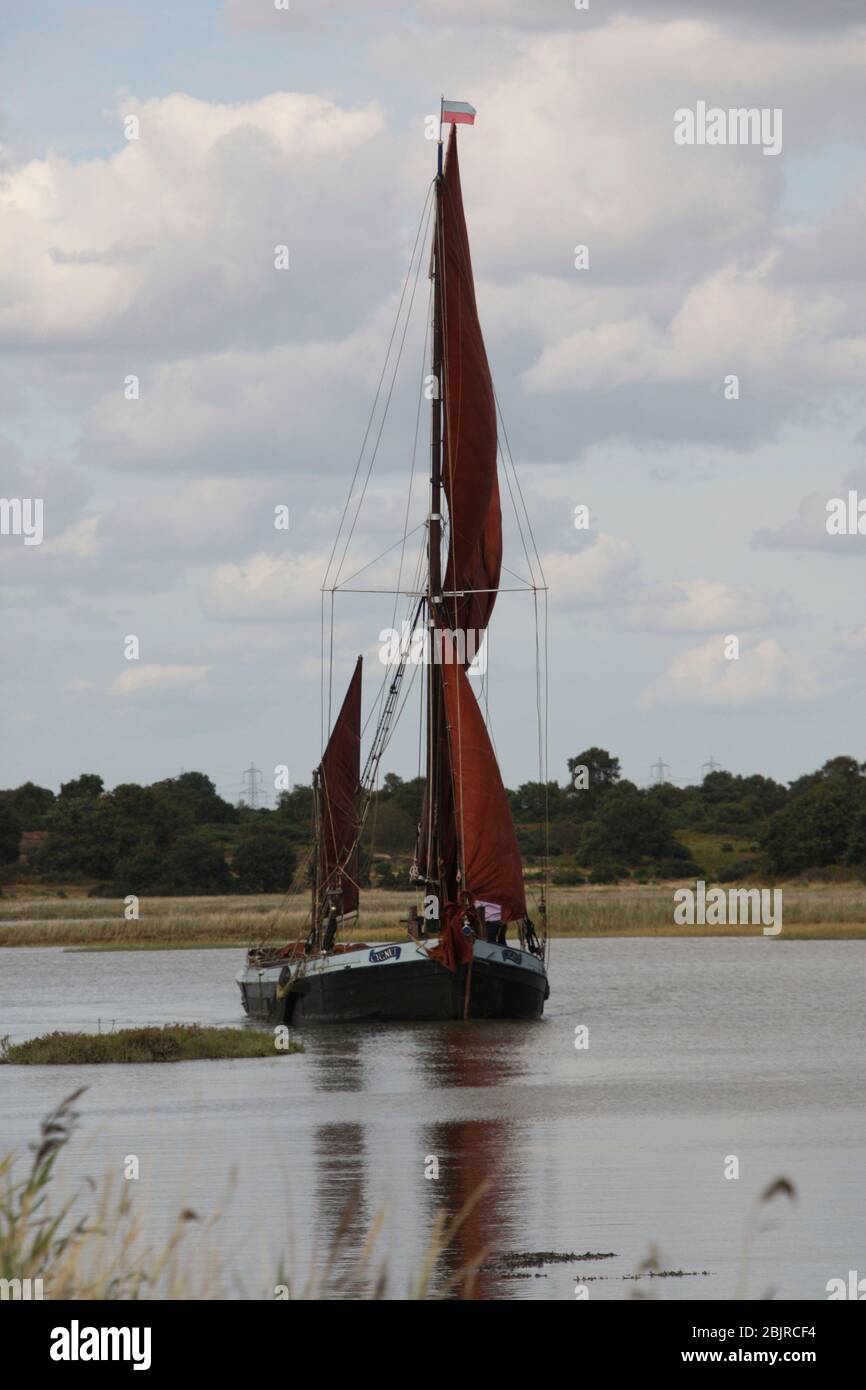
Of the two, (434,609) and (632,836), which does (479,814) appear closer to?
(434,609)

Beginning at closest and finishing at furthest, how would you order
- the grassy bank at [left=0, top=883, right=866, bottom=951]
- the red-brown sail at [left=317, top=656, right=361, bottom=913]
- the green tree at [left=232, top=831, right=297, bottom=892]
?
the red-brown sail at [left=317, top=656, right=361, bottom=913] < the grassy bank at [left=0, top=883, right=866, bottom=951] < the green tree at [left=232, top=831, right=297, bottom=892]

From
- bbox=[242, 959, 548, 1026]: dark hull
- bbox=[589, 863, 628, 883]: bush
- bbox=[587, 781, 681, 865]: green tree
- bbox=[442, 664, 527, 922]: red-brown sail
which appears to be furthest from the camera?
bbox=[587, 781, 681, 865]: green tree

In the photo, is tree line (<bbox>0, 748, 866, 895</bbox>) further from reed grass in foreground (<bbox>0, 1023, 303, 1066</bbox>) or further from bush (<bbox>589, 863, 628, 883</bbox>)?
reed grass in foreground (<bbox>0, 1023, 303, 1066</bbox>)

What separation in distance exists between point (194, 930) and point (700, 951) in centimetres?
2131

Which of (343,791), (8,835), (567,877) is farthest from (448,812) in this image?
(8,835)

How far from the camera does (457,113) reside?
160ft

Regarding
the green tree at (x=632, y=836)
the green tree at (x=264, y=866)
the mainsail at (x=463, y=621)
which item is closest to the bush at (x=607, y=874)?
the green tree at (x=632, y=836)

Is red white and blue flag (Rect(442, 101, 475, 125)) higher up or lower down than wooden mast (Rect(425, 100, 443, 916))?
higher up

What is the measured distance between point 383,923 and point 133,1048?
41.4 meters

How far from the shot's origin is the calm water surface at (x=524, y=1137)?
16766mm

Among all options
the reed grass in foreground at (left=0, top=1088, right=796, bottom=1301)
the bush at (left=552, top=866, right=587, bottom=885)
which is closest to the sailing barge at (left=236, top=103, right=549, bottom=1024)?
the reed grass in foreground at (left=0, top=1088, right=796, bottom=1301)

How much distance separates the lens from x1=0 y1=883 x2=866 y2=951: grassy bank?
80812 mm

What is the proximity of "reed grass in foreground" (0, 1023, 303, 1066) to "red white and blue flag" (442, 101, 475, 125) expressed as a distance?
22.0m
